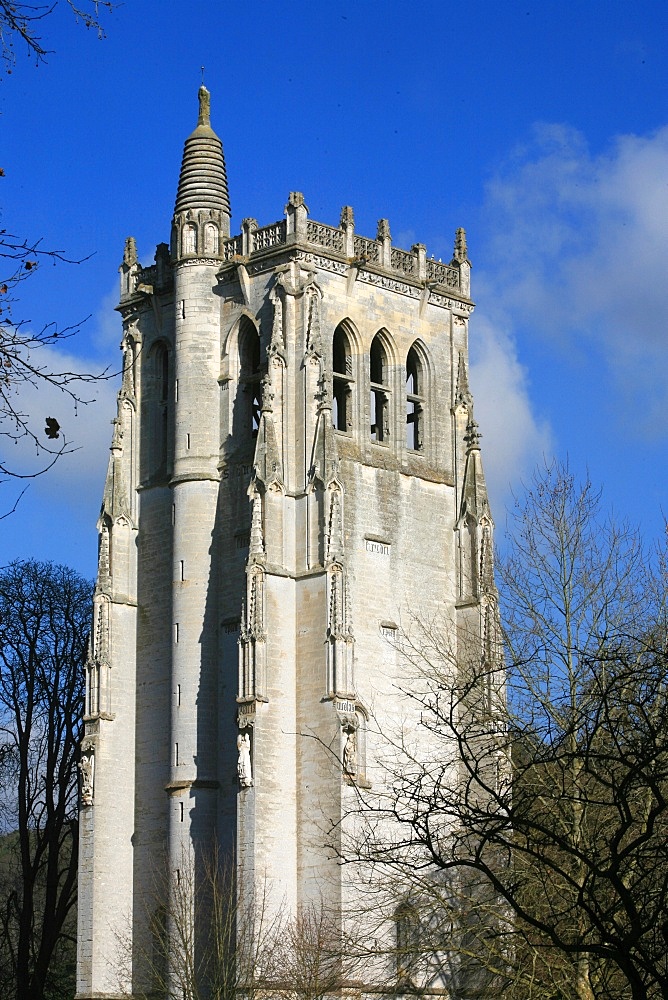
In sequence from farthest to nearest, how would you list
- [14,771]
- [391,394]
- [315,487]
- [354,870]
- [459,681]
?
1. [14,771]
2. [391,394]
3. [315,487]
4. [354,870]
5. [459,681]

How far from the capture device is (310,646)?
4731cm

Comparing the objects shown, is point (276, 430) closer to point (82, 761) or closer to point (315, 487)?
point (315, 487)

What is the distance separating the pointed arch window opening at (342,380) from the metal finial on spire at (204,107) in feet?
24.5

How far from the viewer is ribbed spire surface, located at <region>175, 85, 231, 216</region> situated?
53.0 m

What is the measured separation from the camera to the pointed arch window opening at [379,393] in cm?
5169

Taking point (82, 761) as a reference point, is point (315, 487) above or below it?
above

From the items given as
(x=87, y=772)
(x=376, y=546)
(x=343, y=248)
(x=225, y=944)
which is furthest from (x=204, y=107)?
(x=225, y=944)

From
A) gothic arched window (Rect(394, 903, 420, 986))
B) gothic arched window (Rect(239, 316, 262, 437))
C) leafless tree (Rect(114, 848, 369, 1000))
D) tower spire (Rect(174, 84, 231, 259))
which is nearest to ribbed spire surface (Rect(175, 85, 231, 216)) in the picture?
tower spire (Rect(174, 84, 231, 259))

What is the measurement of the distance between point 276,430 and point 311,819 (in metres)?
9.69

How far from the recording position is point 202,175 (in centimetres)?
5325

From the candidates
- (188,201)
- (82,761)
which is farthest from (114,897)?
(188,201)

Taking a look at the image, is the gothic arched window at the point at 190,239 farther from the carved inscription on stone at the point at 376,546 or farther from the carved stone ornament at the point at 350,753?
the carved stone ornament at the point at 350,753

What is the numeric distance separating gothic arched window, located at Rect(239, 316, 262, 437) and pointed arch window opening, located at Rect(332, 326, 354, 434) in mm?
2046

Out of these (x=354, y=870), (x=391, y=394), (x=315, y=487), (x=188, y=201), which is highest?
(x=188, y=201)
